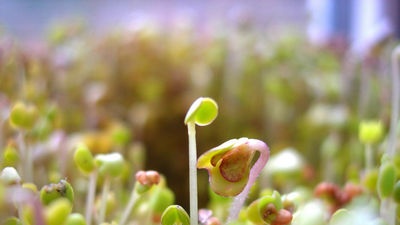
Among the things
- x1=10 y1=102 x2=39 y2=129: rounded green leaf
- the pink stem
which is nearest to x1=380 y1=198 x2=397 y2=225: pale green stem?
the pink stem

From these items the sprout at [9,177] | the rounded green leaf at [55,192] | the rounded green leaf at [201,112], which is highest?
the rounded green leaf at [201,112]

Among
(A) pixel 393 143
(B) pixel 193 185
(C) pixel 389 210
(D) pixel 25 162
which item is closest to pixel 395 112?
(A) pixel 393 143

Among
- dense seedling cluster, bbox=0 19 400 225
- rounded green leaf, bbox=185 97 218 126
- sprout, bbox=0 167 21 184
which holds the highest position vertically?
rounded green leaf, bbox=185 97 218 126

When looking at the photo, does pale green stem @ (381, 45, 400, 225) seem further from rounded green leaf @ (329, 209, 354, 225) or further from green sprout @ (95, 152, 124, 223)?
green sprout @ (95, 152, 124, 223)

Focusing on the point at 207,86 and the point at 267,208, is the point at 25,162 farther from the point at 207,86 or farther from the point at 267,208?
the point at 207,86

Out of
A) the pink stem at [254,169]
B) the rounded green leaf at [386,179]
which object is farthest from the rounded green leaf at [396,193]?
the pink stem at [254,169]

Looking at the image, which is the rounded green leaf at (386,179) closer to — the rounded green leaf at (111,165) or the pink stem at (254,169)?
the pink stem at (254,169)

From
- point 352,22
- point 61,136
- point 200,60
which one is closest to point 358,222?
point 61,136

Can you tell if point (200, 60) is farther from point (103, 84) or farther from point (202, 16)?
point (202, 16)
